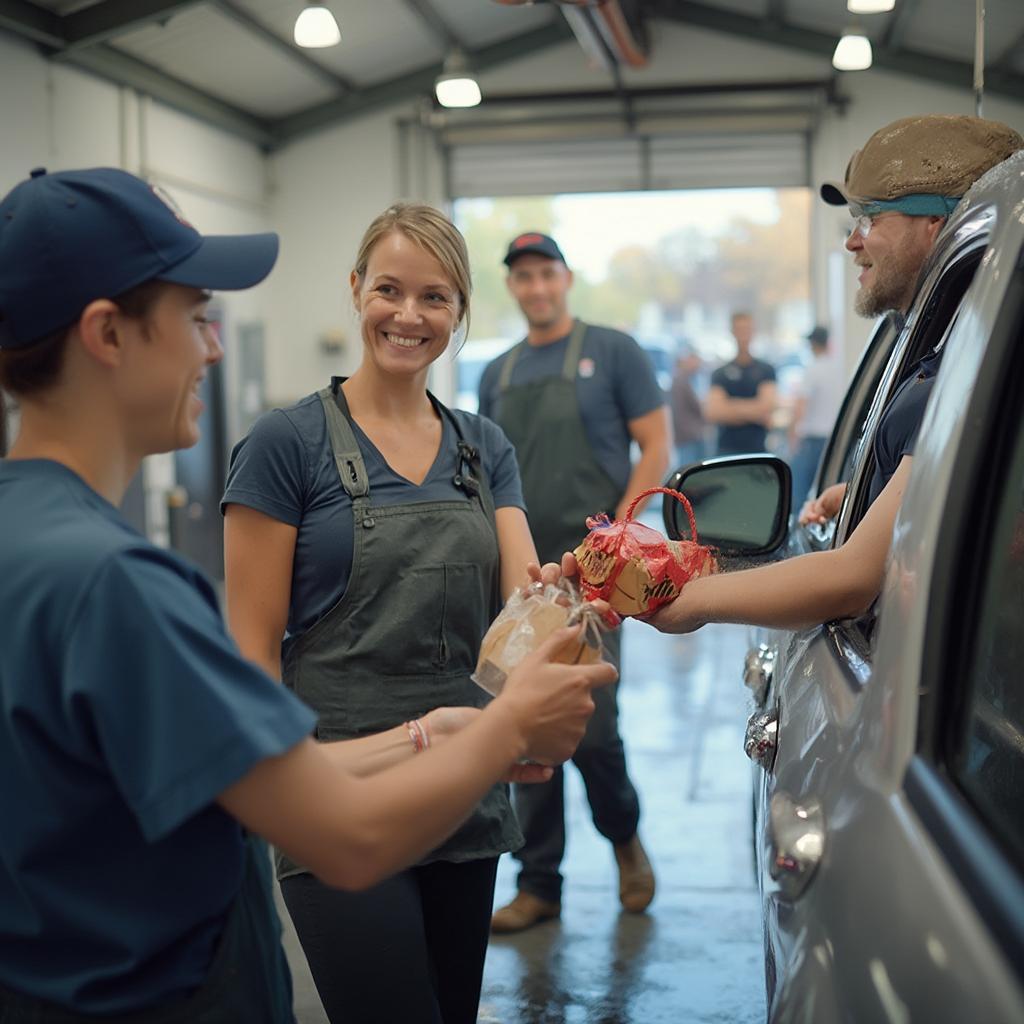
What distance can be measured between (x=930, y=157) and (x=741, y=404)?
9.43m

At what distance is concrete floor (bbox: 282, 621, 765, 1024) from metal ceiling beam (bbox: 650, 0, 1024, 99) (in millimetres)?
7944

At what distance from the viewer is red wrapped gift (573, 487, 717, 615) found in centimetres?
203

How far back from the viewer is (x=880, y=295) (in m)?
2.39

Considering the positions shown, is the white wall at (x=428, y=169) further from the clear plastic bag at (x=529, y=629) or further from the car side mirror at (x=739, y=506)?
the clear plastic bag at (x=529, y=629)

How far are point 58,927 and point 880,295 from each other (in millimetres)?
1733

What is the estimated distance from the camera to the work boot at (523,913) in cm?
419

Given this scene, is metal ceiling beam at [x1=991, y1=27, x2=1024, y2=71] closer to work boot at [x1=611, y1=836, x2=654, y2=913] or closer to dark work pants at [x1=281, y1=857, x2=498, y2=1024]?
work boot at [x1=611, y1=836, x2=654, y2=913]

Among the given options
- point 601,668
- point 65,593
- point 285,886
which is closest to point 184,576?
point 65,593

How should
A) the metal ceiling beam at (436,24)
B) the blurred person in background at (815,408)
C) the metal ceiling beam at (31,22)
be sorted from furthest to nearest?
the metal ceiling beam at (436,24) < the blurred person in background at (815,408) < the metal ceiling beam at (31,22)

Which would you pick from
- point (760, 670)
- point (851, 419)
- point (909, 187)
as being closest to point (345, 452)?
point (760, 670)

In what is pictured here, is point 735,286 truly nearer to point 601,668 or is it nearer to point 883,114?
point 883,114

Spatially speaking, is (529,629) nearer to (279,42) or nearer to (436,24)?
(279,42)

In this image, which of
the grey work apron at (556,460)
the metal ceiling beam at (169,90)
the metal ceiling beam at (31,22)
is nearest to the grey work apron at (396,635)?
the grey work apron at (556,460)

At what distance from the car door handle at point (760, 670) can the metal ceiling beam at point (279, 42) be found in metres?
8.50
